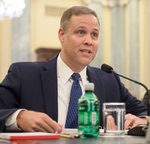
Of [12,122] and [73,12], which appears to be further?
[73,12]

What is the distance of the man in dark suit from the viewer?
250 cm

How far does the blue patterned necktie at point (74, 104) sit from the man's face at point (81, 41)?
0.40 feet

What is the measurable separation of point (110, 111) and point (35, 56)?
19.5 ft

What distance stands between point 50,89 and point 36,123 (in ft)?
2.26

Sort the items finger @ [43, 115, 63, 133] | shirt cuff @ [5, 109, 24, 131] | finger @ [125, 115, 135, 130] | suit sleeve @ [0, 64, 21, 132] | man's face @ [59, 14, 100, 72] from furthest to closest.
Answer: man's face @ [59, 14, 100, 72], suit sleeve @ [0, 64, 21, 132], finger @ [125, 115, 135, 130], shirt cuff @ [5, 109, 24, 131], finger @ [43, 115, 63, 133]

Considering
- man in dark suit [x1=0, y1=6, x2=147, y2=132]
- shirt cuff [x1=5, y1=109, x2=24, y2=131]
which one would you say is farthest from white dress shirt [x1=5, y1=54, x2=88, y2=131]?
shirt cuff [x1=5, y1=109, x2=24, y2=131]

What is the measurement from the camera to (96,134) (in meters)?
1.70

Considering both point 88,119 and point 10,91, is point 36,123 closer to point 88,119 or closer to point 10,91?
point 88,119

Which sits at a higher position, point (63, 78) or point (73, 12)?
point (73, 12)

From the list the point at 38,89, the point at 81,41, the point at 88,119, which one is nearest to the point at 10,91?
the point at 38,89

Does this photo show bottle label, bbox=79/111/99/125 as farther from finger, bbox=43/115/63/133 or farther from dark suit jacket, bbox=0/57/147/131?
dark suit jacket, bbox=0/57/147/131

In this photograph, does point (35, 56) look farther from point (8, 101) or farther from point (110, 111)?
point (110, 111)

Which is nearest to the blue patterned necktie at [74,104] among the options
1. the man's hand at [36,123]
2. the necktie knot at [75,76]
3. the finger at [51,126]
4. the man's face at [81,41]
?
→ the necktie knot at [75,76]

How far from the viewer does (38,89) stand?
255cm
